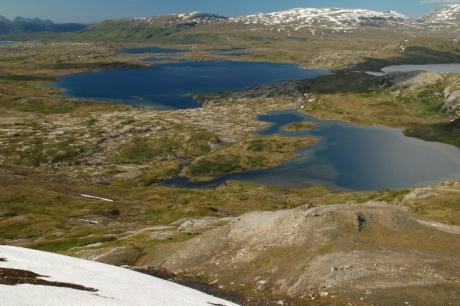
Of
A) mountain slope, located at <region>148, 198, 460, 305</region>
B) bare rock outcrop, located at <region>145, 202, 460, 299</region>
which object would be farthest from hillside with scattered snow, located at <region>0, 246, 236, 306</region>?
bare rock outcrop, located at <region>145, 202, 460, 299</region>

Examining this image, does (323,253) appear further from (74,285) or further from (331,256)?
(74,285)

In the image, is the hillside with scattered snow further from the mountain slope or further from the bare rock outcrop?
the bare rock outcrop

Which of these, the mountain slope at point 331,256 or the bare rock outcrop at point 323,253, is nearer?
the mountain slope at point 331,256

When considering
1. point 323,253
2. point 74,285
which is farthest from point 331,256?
point 74,285

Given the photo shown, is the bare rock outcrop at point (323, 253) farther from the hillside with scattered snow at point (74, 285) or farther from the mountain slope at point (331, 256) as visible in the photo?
the hillside with scattered snow at point (74, 285)

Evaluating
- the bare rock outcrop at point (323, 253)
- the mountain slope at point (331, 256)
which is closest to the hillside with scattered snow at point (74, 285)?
the mountain slope at point (331, 256)

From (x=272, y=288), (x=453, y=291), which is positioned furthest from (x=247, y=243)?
(x=453, y=291)

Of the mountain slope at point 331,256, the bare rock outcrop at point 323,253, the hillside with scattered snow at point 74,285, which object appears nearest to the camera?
the hillside with scattered snow at point 74,285

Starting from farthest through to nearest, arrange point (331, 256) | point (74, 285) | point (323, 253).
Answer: point (323, 253)
point (331, 256)
point (74, 285)
